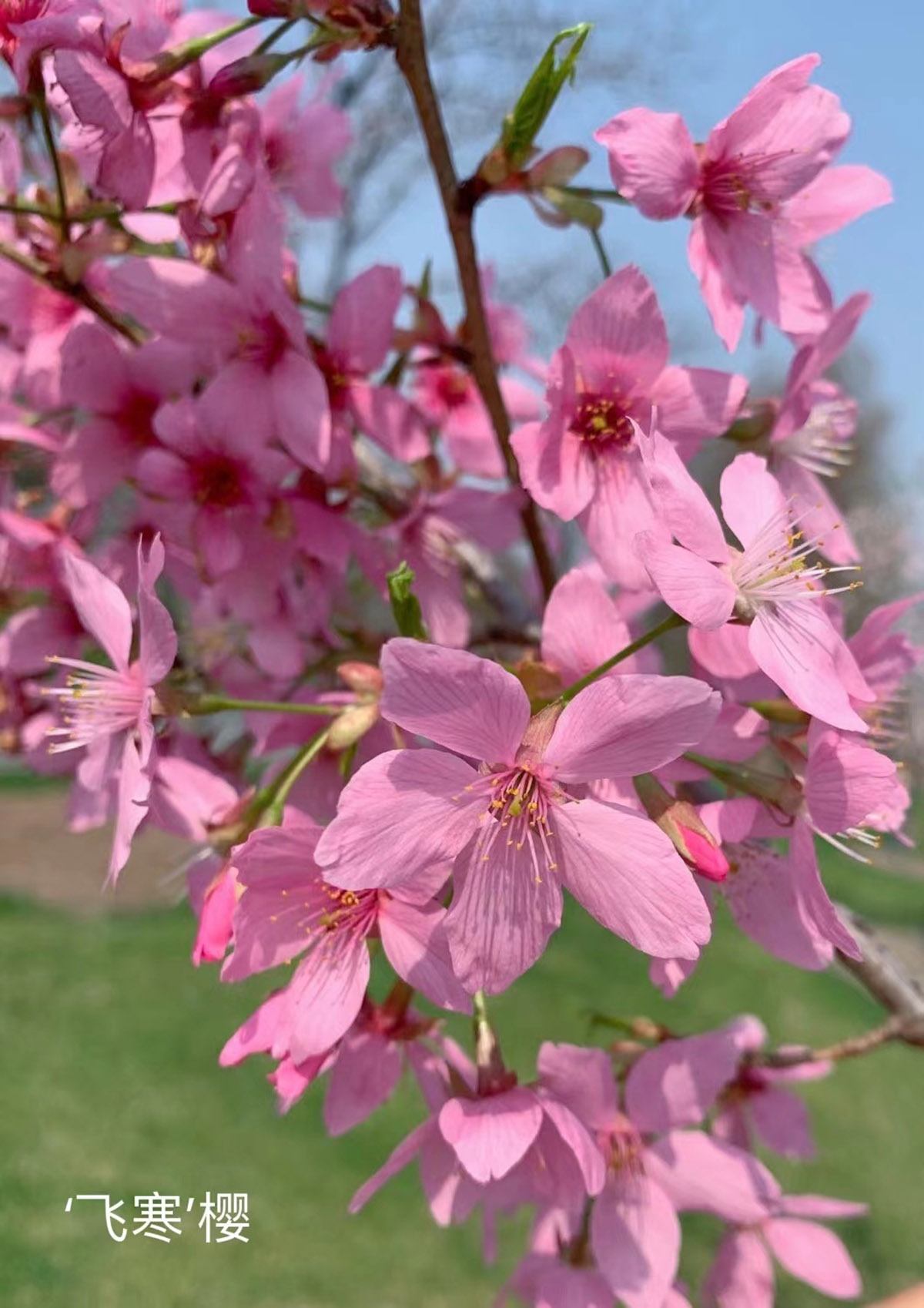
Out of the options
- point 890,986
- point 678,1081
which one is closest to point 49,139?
point 678,1081

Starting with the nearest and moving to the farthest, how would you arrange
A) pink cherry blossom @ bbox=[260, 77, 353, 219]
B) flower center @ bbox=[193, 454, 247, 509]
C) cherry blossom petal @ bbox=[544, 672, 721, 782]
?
1. cherry blossom petal @ bbox=[544, 672, 721, 782]
2. flower center @ bbox=[193, 454, 247, 509]
3. pink cherry blossom @ bbox=[260, 77, 353, 219]

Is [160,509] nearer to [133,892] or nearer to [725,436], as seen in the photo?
[725,436]

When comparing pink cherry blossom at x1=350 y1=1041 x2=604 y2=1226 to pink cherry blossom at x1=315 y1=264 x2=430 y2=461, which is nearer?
pink cherry blossom at x1=350 y1=1041 x2=604 y2=1226

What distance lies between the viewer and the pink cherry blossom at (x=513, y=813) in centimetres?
41

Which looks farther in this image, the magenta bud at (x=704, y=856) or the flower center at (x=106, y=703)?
the flower center at (x=106, y=703)

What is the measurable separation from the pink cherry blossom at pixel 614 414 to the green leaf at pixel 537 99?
0.10 metres

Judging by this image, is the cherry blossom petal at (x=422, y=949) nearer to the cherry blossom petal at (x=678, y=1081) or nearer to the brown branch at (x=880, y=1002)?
the cherry blossom petal at (x=678, y=1081)

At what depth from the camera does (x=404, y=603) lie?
492 mm

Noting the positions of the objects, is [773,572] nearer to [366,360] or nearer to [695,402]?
[695,402]

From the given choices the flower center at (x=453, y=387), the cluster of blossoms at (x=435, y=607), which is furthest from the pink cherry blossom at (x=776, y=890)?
the flower center at (x=453, y=387)

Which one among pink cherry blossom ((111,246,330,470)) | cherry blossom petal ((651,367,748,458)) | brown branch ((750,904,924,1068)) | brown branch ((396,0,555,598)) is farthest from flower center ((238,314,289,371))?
brown branch ((750,904,924,1068))

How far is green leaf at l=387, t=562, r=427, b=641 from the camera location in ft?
1.60

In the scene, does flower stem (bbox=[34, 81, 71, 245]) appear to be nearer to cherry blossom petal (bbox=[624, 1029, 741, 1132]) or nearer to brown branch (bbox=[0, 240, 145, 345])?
brown branch (bbox=[0, 240, 145, 345])

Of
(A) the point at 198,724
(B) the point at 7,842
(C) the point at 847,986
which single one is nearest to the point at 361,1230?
(A) the point at 198,724
